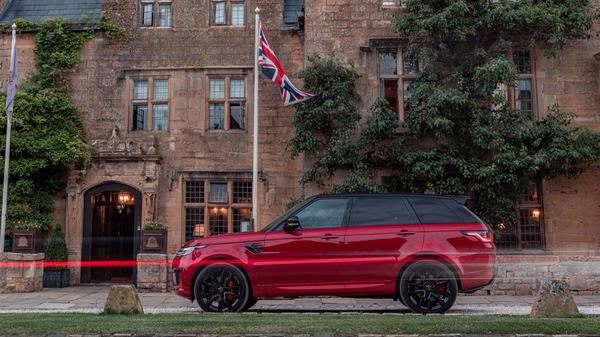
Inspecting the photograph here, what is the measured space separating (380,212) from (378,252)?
0.67 meters

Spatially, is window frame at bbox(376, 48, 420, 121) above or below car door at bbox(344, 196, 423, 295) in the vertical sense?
above

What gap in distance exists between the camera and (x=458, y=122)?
1466 centimetres

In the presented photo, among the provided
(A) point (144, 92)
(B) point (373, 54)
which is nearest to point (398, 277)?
(B) point (373, 54)

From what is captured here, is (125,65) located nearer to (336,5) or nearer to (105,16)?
(105,16)

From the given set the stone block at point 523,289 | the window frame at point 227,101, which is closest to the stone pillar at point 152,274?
the window frame at point 227,101

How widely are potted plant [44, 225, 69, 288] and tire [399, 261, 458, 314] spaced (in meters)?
Answer: 9.69

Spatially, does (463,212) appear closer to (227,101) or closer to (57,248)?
(227,101)

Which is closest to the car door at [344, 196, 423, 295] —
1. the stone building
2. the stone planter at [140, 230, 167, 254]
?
the stone building

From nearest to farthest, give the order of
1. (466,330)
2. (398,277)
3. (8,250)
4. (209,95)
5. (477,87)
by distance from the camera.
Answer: (466,330) → (398,277) → (477,87) → (8,250) → (209,95)

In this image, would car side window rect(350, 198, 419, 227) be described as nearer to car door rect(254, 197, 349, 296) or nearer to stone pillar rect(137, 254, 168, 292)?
car door rect(254, 197, 349, 296)

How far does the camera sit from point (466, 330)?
7.14 meters

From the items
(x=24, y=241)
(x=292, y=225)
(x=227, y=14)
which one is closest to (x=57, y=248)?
(x=24, y=241)

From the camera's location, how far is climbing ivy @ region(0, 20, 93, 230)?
15969 mm

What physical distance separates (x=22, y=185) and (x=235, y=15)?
23.2ft
